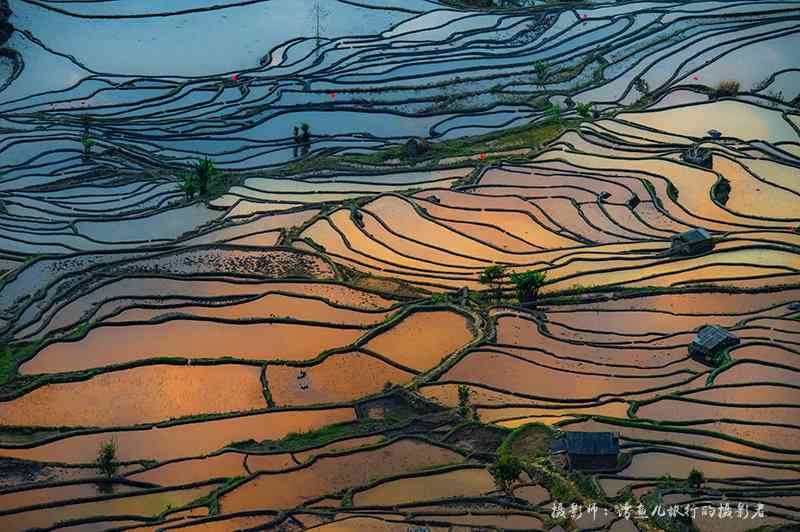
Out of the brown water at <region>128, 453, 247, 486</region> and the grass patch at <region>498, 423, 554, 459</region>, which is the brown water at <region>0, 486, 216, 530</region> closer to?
the brown water at <region>128, 453, 247, 486</region>

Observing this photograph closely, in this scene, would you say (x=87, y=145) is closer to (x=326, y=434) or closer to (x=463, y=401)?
(x=326, y=434)

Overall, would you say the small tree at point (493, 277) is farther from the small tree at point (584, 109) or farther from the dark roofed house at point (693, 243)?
the small tree at point (584, 109)

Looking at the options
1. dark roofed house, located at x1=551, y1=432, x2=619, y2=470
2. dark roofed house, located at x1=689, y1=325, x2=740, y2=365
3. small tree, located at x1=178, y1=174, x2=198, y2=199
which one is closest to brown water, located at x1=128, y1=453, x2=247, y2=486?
dark roofed house, located at x1=551, y1=432, x2=619, y2=470

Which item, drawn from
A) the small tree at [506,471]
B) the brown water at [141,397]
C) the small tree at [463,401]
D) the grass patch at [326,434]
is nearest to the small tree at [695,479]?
the small tree at [506,471]

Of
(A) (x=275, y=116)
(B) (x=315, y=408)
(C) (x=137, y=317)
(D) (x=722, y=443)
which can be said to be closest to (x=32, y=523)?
(B) (x=315, y=408)

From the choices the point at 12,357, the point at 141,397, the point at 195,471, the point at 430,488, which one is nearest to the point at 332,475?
the point at 430,488

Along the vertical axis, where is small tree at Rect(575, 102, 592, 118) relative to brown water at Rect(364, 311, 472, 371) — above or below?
above
